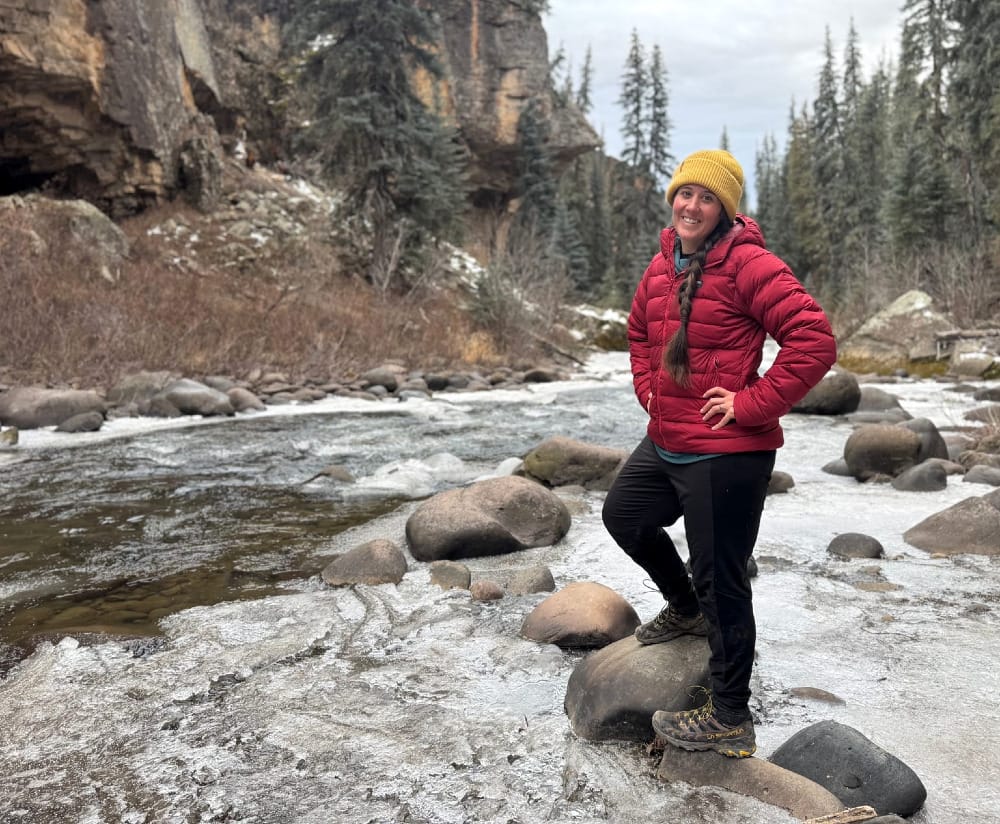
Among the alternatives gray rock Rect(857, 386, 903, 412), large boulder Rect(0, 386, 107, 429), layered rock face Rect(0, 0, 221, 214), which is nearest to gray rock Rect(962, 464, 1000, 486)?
gray rock Rect(857, 386, 903, 412)

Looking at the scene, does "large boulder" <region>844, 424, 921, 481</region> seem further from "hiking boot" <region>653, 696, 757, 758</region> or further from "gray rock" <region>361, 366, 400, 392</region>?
"gray rock" <region>361, 366, 400, 392</region>

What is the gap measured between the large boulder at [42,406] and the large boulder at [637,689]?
345 inches

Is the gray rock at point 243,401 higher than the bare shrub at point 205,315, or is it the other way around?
the bare shrub at point 205,315

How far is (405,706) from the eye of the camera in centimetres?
307

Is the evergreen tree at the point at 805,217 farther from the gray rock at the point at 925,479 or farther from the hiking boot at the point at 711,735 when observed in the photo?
the hiking boot at the point at 711,735

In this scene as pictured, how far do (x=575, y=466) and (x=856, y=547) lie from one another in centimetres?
267

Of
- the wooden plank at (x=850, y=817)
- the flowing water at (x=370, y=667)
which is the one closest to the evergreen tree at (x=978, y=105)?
the flowing water at (x=370, y=667)

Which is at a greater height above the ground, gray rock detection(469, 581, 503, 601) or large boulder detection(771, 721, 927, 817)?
large boulder detection(771, 721, 927, 817)

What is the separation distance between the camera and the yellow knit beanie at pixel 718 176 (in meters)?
2.44

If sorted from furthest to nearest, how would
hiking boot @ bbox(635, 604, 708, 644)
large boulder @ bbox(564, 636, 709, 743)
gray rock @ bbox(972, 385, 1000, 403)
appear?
1. gray rock @ bbox(972, 385, 1000, 403)
2. hiking boot @ bbox(635, 604, 708, 644)
3. large boulder @ bbox(564, 636, 709, 743)

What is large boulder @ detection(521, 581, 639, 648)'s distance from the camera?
11.7 feet

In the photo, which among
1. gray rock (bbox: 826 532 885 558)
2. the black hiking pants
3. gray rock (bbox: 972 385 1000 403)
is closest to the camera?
the black hiking pants

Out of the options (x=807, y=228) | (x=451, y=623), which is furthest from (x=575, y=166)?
(x=451, y=623)

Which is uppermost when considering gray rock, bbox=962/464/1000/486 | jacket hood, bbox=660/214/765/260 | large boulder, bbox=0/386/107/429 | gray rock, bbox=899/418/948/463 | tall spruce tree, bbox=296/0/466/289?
tall spruce tree, bbox=296/0/466/289
